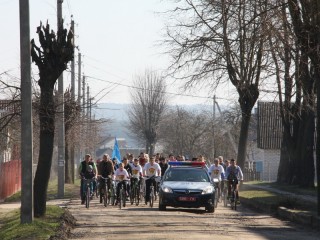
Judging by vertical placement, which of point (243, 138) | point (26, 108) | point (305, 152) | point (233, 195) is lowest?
point (233, 195)

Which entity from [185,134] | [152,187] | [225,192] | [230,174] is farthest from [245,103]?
[185,134]

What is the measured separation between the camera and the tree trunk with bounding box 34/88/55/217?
22234 mm

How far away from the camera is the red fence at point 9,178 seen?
45.6 meters

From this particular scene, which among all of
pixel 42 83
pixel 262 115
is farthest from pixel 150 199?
pixel 262 115

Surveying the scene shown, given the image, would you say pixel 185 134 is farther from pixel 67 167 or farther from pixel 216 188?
pixel 216 188

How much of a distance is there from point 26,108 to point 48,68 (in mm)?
2295

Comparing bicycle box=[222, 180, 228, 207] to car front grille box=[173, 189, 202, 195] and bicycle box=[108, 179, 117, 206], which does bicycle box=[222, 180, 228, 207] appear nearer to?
bicycle box=[108, 179, 117, 206]

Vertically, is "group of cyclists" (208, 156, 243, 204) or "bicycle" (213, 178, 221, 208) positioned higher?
"group of cyclists" (208, 156, 243, 204)

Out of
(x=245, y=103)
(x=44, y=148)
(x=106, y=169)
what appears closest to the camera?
(x=44, y=148)

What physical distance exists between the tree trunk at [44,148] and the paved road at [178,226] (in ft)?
3.86

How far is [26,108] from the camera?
19.6 m

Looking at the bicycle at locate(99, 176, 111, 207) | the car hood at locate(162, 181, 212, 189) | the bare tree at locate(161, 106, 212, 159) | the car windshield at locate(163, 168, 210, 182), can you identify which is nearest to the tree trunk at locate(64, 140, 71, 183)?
the bicycle at locate(99, 176, 111, 207)

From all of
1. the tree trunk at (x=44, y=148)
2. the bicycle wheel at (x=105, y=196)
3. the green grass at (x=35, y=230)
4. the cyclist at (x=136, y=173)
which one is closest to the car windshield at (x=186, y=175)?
the bicycle wheel at (x=105, y=196)

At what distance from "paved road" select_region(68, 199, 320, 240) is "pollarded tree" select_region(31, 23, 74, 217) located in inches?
79.2
